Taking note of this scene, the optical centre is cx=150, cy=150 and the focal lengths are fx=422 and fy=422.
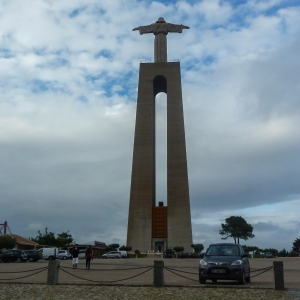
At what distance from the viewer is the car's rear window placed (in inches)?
488

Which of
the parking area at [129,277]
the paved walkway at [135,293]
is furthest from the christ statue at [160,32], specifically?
the paved walkway at [135,293]

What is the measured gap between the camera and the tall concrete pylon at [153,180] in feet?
159

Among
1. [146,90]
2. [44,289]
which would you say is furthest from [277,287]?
[146,90]

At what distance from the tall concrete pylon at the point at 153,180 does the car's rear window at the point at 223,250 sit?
35.8m

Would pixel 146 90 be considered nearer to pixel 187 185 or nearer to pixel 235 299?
pixel 187 185

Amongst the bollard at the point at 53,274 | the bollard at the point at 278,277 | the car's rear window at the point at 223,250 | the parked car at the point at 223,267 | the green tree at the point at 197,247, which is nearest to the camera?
the bollard at the point at 278,277

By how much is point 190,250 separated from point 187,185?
745 centimetres

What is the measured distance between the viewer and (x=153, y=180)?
2025 inches

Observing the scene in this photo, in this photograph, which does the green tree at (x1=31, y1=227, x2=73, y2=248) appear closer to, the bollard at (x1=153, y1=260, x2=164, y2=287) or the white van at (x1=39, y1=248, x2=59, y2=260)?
the white van at (x1=39, y1=248, x2=59, y2=260)

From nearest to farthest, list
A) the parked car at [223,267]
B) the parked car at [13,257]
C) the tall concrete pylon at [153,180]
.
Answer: the parked car at [223,267], the parked car at [13,257], the tall concrete pylon at [153,180]

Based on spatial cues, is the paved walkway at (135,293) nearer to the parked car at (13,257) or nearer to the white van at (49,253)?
the parked car at (13,257)

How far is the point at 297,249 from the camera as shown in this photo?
90375 mm

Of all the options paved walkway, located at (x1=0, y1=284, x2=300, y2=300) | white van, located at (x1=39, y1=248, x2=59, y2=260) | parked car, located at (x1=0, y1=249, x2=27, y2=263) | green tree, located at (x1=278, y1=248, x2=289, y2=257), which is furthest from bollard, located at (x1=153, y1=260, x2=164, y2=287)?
green tree, located at (x1=278, y1=248, x2=289, y2=257)

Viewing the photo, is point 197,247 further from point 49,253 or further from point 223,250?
point 223,250
